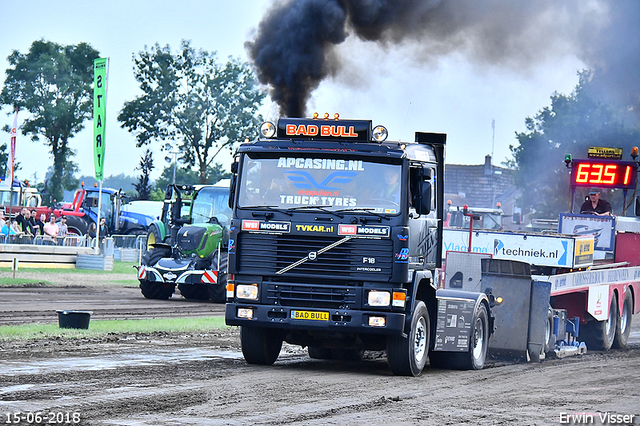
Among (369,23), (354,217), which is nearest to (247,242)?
(354,217)

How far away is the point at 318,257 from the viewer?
36.6 ft

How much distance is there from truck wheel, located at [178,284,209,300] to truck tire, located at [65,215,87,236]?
59.3ft

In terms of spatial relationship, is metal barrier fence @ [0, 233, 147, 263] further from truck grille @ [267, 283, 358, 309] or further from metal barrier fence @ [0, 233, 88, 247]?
truck grille @ [267, 283, 358, 309]

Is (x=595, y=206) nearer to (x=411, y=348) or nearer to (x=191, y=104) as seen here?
(x=411, y=348)

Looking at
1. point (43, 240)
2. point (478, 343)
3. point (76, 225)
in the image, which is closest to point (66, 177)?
point (76, 225)

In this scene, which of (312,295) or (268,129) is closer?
(312,295)

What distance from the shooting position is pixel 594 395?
34.5ft

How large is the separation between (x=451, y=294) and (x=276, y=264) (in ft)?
9.27

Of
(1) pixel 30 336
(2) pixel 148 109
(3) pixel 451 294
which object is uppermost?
(2) pixel 148 109

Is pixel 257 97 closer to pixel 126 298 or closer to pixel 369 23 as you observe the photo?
pixel 126 298

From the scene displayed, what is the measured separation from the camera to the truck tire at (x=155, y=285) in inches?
953

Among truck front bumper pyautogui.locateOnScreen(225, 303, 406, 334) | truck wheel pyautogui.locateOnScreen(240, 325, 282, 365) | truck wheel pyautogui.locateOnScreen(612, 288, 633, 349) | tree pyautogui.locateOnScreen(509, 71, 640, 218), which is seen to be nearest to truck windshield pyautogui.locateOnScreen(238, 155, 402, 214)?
truck front bumper pyautogui.locateOnScreen(225, 303, 406, 334)

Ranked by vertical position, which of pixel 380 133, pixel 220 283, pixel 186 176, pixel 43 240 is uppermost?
pixel 186 176

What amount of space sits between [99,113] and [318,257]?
2112cm
